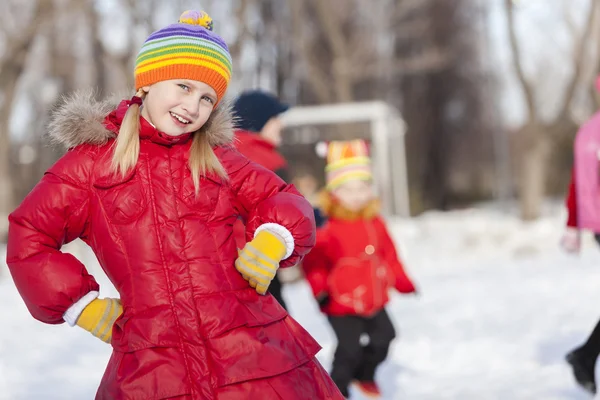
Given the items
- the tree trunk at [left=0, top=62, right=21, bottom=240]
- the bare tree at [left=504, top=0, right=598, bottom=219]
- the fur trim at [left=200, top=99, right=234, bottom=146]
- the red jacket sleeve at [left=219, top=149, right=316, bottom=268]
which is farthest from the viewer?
the bare tree at [left=504, top=0, right=598, bottom=219]

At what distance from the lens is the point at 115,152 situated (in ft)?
8.73

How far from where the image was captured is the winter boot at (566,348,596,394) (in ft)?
15.3

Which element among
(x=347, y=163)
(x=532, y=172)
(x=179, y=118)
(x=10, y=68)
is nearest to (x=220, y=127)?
(x=179, y=118)

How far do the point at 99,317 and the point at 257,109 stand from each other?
103 inches

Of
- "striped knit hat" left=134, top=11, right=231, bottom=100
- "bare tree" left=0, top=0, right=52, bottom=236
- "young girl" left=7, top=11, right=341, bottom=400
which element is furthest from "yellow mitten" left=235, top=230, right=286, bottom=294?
"bare tree" left=0, top=0, right=52, bottom=236

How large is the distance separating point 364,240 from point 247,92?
1171mm

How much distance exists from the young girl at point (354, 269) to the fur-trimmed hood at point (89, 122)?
8.39 feet

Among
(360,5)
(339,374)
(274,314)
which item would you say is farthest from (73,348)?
(360,5)

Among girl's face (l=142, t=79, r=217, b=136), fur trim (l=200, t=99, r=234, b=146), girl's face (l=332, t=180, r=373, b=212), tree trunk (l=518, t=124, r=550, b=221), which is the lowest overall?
tree trunk (l=518, t=124, r=550, b=221)

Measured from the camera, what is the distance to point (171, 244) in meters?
2.62

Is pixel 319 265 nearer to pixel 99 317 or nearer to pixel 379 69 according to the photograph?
pixel 99 317

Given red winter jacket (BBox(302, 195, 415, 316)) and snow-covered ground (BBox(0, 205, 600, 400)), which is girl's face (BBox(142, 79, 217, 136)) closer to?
red winter jacket (BBox(302, 195, 415, 316))

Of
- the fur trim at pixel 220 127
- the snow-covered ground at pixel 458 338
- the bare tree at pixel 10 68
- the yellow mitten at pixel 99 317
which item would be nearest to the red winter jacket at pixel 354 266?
the snow-covered ground at pixel 458 338

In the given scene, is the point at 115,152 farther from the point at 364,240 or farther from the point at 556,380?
A: the point at 556,380
